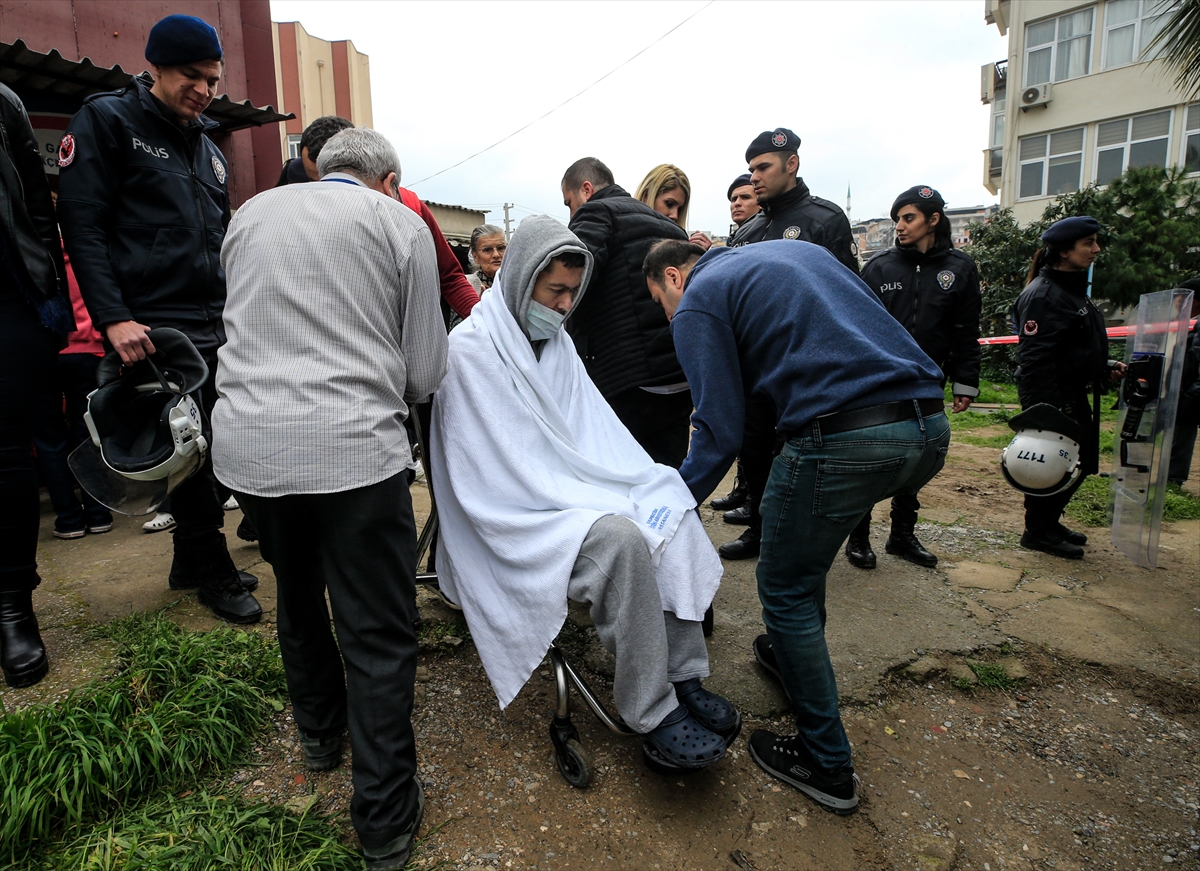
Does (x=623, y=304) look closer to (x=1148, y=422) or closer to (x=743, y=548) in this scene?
(x=743, y=548)

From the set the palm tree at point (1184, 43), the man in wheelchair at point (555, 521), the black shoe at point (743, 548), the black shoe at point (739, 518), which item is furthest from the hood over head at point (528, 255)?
the palm tree at point (1184, 43)

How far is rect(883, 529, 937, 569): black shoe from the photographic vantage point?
3.80 meters

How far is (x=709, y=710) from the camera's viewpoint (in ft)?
6.57

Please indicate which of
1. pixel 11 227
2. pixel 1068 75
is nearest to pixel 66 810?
pixel 11 227

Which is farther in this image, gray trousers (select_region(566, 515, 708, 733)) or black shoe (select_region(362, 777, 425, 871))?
gray trousers (select_region(566, 515, 708, 733))

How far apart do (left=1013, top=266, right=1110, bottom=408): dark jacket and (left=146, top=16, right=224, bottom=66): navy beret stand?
398 cm

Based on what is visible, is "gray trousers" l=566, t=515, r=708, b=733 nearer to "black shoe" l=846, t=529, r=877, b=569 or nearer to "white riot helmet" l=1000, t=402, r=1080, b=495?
"black shoe" l=846, t=529, r=877, b=569

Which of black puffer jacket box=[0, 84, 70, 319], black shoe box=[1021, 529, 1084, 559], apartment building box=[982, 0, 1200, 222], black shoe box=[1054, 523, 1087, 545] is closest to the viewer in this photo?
black puffer jacket box=[0, 84, 70, 319]

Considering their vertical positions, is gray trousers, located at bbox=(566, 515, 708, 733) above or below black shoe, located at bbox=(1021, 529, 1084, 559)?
above

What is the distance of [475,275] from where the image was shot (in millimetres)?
5621

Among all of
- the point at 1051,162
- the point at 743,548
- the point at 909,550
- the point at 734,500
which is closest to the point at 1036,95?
the point at 1051,162

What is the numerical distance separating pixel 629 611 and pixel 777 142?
2.75 metres

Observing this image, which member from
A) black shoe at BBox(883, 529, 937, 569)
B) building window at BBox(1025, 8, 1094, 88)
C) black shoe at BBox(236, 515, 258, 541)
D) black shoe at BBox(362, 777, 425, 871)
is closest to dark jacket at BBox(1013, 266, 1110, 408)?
black shoe at BBox(883, 529, 937, 569)

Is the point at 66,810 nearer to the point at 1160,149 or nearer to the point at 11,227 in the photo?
the point at 11,227
